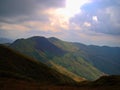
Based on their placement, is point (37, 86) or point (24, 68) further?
point (24, 68)

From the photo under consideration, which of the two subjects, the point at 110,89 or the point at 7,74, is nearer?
the point at 110,89

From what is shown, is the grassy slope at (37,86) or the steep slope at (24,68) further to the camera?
the steep slope at (24,68)

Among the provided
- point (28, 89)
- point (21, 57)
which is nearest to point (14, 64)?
point (21, 57)

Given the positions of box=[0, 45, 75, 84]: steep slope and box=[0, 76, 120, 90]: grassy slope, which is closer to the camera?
box=[0, 76, 120, 90]: grassy slope

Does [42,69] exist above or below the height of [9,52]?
below

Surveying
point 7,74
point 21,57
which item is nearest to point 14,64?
point 21,57

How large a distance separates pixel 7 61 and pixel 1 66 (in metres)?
8.61

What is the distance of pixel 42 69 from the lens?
129 m

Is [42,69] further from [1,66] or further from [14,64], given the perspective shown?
[1,66]

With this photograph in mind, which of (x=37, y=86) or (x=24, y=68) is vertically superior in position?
→ (x=24, y=68)

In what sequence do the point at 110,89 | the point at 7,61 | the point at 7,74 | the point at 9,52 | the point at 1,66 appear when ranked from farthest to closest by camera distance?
1. the point at 9,52
2. the point at 7,61
3. the point at 1,66
4. the point at 7,74
5. the point at 110,89

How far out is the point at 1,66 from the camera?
4508 inches

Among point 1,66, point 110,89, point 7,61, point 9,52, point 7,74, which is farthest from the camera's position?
point 9,52

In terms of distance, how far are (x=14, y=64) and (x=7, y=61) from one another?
414cm
